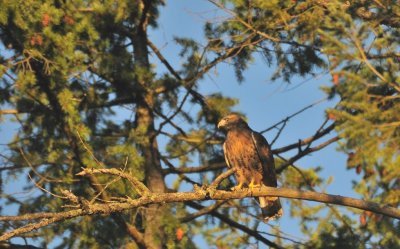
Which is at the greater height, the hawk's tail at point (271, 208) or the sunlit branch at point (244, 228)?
the sunlit branch at point (244, 228)

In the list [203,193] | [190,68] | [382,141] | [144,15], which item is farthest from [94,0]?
[382,141]

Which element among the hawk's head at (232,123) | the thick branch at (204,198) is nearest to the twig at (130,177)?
the thick branch at (204,198)

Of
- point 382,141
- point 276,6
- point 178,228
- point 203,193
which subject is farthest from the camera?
point 178,228

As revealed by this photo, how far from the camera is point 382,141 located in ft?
18.5

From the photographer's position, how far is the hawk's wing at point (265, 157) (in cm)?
825

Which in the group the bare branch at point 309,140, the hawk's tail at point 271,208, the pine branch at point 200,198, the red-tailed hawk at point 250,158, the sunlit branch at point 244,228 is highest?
the bare branch at point 309,140

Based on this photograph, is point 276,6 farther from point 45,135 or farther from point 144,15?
point 45,135

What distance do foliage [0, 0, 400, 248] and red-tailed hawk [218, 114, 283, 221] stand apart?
2.93ft

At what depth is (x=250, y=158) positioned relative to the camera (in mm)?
8172

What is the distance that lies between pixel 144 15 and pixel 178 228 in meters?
3.22

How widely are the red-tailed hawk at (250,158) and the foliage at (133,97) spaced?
0.89 m

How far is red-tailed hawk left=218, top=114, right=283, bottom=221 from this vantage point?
26.8 feet

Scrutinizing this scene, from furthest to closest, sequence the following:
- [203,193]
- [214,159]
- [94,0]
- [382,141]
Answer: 1. [214,159]
2. [94,0]
3. [203,193]
4. [382,141]

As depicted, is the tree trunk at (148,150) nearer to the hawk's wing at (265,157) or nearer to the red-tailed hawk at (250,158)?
the red-tailed hawk at (250,158)
